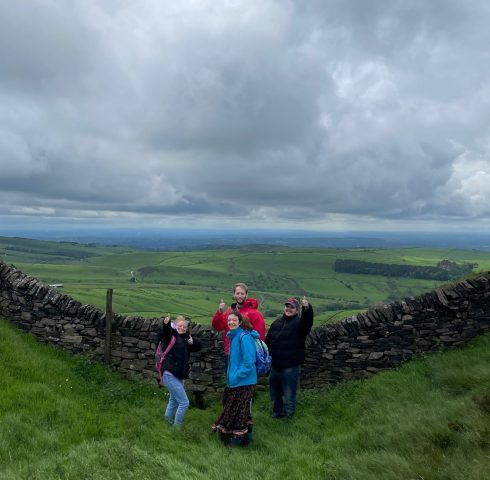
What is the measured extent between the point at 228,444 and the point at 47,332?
21.6 feet

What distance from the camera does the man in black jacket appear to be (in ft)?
29.1

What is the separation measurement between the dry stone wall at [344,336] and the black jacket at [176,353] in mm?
2505

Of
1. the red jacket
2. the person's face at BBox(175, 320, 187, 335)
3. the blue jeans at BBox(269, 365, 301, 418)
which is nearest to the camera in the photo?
the person's face at BBox(175, 320, 187, 335)

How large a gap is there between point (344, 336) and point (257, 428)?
3665 millimetres

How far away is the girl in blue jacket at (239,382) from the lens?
755 centimetres

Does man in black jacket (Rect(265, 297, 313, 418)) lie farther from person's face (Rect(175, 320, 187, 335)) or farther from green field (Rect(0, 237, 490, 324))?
green field (Rect(0, 237, 490, 324))

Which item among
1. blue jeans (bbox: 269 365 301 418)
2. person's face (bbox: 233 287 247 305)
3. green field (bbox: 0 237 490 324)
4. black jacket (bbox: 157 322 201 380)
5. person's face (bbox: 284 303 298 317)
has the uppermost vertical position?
person's face (bbox: 233 287 247 305)

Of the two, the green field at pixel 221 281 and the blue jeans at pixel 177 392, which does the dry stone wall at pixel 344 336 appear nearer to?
the blue jeans at pixel 177 392

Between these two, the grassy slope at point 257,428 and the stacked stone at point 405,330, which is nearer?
the grassy slope at point 257,428

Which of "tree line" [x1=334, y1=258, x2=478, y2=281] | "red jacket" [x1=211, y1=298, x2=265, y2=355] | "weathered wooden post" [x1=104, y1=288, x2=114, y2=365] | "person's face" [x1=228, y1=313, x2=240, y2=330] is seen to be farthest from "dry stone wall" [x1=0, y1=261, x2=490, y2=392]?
"tree line" [x1=334, y1=258, x2=478, y2=281]

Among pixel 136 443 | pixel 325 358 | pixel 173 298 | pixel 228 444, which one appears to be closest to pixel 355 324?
pixel 325 358

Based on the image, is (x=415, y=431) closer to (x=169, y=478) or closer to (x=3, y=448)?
(x=169, y=478)

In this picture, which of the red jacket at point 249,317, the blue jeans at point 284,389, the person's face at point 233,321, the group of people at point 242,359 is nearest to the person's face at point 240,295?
the group of people at point 242,359

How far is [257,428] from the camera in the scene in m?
8.51
